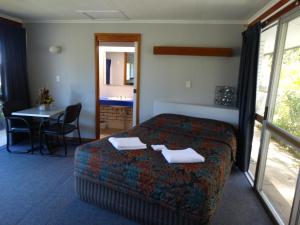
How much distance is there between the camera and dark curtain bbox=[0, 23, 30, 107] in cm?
361

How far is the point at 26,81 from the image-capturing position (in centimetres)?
404

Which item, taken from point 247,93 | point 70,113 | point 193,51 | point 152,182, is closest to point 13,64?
point 70,113

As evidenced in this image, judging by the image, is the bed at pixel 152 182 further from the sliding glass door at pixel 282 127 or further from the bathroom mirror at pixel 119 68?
the bathroom mirror at pixel 119 68

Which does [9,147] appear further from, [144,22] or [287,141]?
[287,141]

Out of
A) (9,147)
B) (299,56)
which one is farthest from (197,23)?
(9,147)

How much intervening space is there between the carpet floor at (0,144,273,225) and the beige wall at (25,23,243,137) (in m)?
1.39

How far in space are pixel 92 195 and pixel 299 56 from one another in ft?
7.89

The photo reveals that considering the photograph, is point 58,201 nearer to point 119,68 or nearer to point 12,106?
point 12,106

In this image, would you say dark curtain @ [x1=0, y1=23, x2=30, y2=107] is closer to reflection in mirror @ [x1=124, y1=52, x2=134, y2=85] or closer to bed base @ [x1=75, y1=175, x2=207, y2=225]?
reflection in mirror @ [x1=124, y1=52, x2=134, y2=85]

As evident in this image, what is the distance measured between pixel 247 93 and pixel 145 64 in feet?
5.75

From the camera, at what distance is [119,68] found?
16.8 feet

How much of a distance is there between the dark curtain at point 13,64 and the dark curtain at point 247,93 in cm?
368

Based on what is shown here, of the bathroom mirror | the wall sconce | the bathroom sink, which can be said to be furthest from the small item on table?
the bathroom mirror

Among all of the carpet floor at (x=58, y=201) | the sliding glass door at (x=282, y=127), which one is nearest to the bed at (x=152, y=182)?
the carpet floor at (x=58, y=201)
